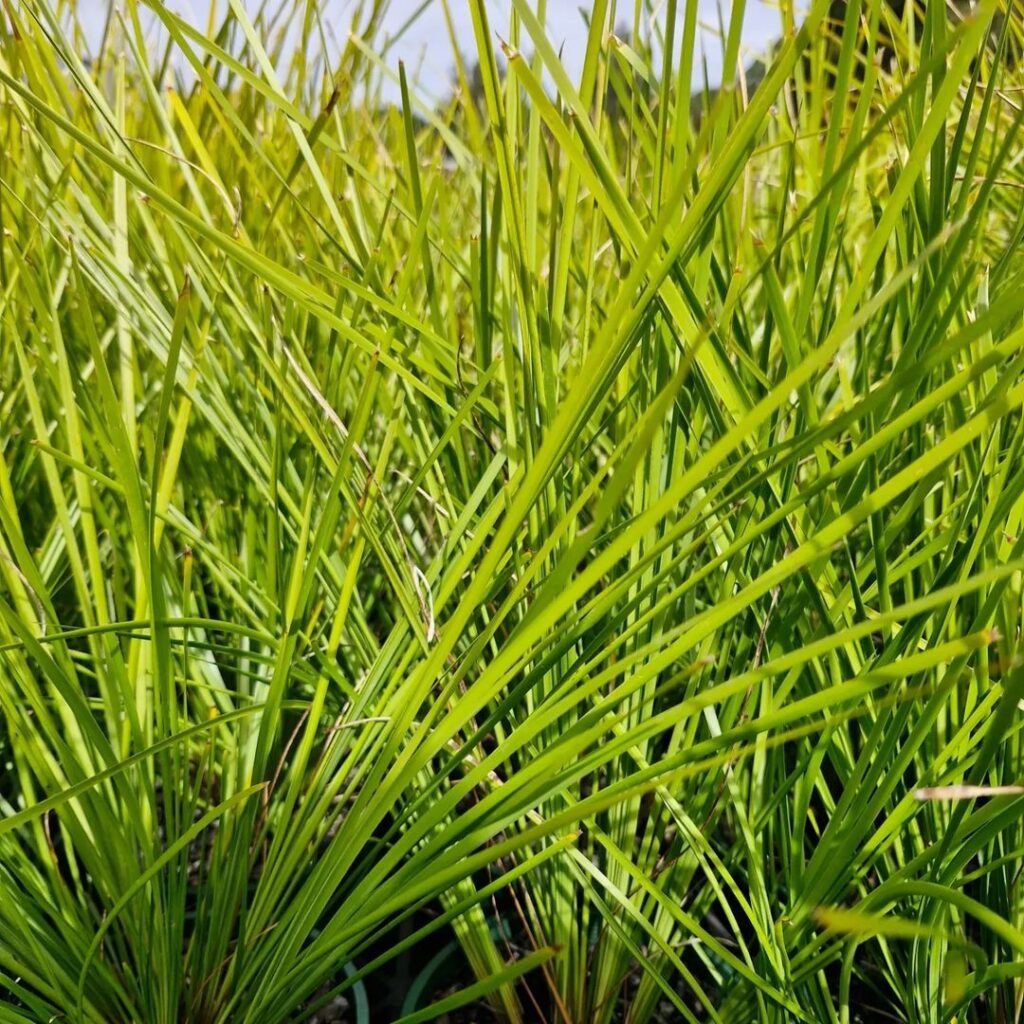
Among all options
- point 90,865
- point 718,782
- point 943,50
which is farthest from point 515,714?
point 943,50

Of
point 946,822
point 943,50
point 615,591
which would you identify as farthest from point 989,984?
point 943,50

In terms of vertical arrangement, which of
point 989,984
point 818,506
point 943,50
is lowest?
point 989,984

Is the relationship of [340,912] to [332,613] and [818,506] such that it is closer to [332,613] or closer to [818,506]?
[332,613]

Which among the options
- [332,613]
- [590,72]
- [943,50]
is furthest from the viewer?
[332,613]

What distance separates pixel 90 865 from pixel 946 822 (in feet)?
1.29

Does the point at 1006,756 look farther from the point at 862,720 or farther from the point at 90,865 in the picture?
the point at 90,865

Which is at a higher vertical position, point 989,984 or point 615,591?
point 615,591

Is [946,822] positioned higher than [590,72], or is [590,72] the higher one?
[590,72]

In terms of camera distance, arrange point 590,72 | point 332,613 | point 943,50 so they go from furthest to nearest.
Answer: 1. point 332,613
2. point 590,72
3. point 943,50

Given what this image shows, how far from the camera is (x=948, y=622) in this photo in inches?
14.4

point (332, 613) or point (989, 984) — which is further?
point (332, 613)

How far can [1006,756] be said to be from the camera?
1.18ft

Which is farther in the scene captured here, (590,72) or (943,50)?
(590,72)

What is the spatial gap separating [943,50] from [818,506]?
229 millimetres
